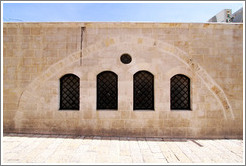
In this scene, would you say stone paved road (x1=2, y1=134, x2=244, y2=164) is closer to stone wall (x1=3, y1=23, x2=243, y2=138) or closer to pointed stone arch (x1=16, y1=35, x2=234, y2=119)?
stone wall (x1=3, y1=23, x2=243, y2=138)

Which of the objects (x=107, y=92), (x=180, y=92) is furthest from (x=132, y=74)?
(x=180, y=92)

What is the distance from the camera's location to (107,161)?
334 centimetres

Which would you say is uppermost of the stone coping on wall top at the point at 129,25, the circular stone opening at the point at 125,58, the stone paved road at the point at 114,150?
the stone coping on wall top at the point at 129,25

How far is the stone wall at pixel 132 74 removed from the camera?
477 centimetres

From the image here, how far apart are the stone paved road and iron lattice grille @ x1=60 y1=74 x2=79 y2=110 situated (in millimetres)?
1128

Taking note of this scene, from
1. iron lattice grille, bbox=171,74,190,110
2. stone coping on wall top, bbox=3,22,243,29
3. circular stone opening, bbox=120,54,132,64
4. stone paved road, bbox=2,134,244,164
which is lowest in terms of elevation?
stone paved road, bbox=2,134,244,164

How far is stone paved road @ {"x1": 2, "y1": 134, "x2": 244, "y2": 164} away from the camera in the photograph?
135 inches

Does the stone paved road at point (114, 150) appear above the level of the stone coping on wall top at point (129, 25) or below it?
below

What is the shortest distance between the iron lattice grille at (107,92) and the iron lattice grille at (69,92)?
0.86 m

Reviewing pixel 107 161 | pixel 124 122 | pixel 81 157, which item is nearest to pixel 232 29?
pixel 124 122

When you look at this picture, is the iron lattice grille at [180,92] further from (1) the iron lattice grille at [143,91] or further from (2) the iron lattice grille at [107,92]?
(2) the iron lattice grille at [107,92]

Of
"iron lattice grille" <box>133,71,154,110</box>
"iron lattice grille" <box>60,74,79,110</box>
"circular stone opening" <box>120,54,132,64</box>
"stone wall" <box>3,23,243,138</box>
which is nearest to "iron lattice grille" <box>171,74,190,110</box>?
"stone wall" <box>3,23,243,138</box>

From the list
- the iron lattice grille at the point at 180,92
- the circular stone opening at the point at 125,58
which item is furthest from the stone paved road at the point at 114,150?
the circular stone opening at the point at 125,58

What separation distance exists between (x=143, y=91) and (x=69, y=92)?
9.32 feet
